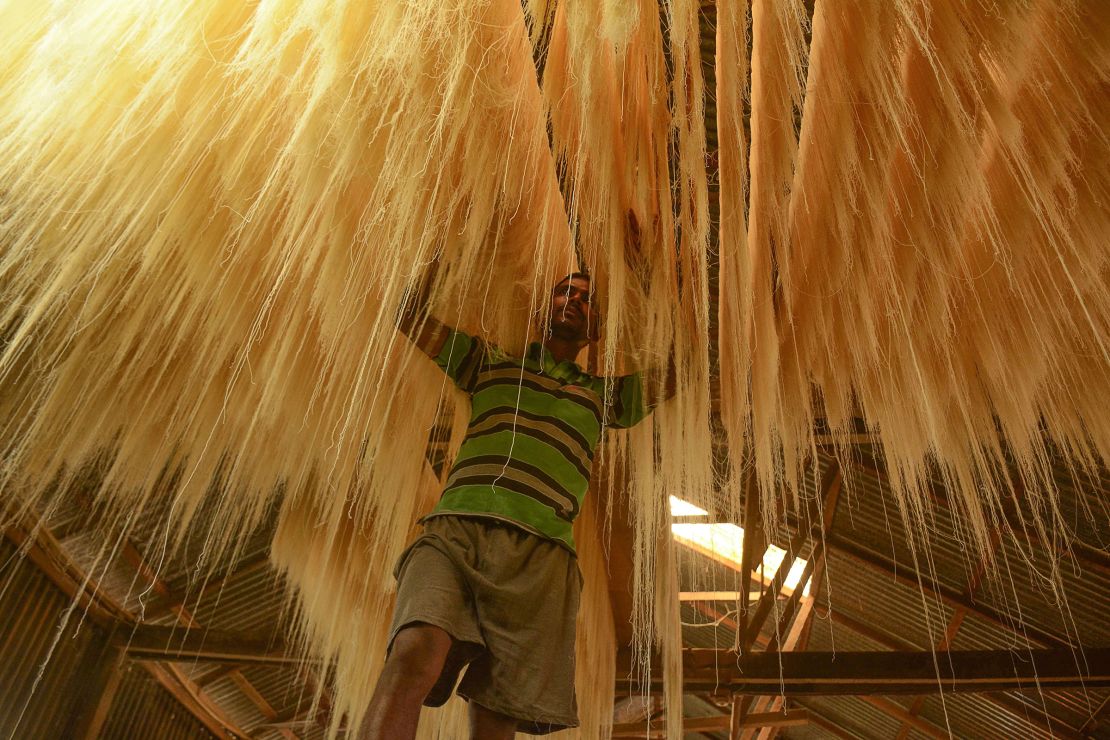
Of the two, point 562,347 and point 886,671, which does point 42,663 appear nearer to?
point 562,347

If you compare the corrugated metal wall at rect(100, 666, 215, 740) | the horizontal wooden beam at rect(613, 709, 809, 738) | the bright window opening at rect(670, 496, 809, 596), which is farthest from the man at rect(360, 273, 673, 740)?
the corrugated metal wall at rect(100, 666, 215, 740)

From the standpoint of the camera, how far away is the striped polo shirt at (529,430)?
4.66 ft

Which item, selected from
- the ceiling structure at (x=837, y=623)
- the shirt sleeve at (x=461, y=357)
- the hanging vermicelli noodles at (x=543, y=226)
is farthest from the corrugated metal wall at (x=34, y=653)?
the shirt sleeve at (x=461, y=357)

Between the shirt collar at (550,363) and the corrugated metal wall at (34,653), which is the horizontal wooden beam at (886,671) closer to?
the shirt collar at (550,363)

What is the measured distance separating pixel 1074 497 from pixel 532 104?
3616 mm

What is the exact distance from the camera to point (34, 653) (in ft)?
15.3

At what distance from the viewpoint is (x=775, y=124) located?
1.41 meters

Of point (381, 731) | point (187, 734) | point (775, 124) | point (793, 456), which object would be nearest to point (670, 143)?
point (775, 124)

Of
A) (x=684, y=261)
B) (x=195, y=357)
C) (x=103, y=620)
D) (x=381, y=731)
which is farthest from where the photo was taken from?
(x=103, y=620)

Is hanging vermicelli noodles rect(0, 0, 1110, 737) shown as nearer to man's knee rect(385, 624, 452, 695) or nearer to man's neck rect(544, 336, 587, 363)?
man's neck rect(544, 336, 587, 363)

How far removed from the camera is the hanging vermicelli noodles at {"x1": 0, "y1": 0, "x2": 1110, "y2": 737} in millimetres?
1249

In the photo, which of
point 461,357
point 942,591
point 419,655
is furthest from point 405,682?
point 942,591

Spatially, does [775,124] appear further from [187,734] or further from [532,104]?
[187,734]

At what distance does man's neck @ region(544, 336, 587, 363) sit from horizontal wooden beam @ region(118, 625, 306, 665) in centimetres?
349
